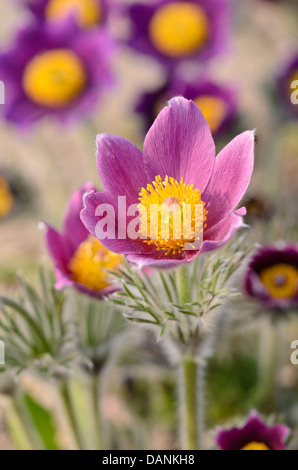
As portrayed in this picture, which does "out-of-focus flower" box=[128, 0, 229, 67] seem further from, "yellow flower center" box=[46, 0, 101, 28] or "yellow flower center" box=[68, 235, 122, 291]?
"yellow flower center" box=[68, 235, 122, 291]

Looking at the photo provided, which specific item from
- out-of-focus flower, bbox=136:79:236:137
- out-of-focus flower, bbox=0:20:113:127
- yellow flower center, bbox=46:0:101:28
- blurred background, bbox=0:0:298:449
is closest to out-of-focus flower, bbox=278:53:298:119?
blurred background, bbox=0:0:298:449

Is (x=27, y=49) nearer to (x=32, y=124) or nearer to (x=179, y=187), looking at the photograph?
(x=32, y=124)

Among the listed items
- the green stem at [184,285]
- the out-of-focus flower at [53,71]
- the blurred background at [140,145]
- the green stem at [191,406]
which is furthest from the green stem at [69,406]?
the out-of-focus flower at [53,71]

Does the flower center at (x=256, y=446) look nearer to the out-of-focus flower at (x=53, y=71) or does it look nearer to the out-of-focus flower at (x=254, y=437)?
the out-of-focus flower at (x=254, y=437)

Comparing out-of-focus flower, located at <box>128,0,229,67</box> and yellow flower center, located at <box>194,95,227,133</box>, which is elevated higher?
out-of-focus flower, located at <box>128,0,229,67</box>

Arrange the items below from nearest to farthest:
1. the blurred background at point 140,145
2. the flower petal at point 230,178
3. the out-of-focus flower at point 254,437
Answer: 1. the flower petal at point 230,178
2. the out-of-focus flower at point 254,437
3. the blurred background at point 140,145

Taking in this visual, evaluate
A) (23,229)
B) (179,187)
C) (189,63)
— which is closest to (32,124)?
(189,63)
